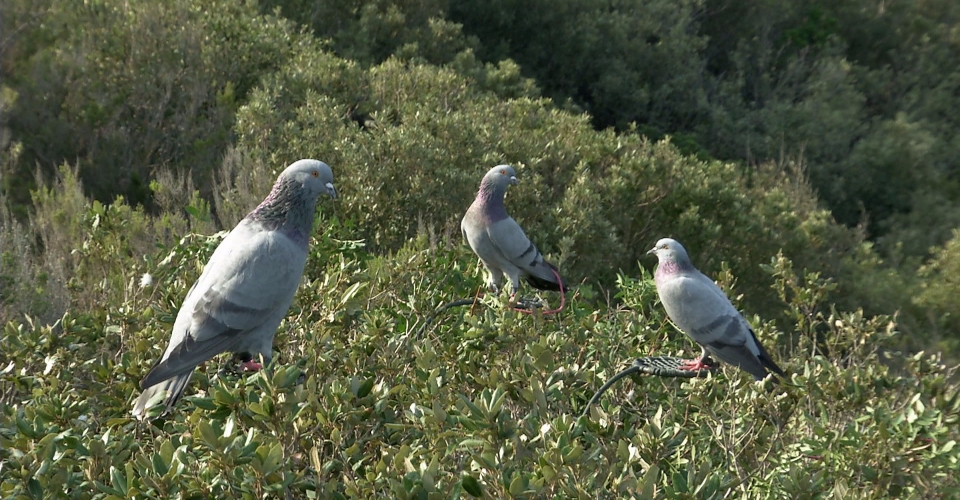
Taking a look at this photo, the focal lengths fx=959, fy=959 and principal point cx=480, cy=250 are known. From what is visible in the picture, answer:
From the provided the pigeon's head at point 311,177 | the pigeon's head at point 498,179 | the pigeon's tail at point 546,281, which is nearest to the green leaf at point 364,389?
the pigeon's head at point 311,177

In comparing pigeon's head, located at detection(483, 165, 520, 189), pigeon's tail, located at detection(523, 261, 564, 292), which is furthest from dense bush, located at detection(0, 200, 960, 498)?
pigeon's head, located at detection(483, 165, 520, 189)

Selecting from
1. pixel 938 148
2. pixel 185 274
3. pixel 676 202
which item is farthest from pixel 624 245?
pixel 938 148

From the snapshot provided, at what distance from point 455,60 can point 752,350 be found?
1182 cm

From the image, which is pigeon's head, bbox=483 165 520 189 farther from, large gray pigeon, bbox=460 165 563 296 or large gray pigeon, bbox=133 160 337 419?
large gray pigeon, bbox=133 160 337 419

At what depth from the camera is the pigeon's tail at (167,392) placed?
343 cm

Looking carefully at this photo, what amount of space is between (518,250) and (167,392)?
300cm

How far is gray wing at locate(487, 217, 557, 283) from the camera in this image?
19.8 feet

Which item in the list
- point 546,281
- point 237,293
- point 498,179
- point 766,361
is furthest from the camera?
point 498,179

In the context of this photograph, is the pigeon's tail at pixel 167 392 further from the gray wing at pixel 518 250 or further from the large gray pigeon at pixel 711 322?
the gray wing at pixel 518 250

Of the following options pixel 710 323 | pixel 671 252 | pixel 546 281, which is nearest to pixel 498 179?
pixel 546 281

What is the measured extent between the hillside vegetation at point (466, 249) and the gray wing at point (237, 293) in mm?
197

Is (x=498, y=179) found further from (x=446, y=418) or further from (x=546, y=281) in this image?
(x=446, y=418)

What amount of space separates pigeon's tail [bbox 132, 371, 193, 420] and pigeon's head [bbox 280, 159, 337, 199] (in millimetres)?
1149

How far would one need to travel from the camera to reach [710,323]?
4840 millimetres
